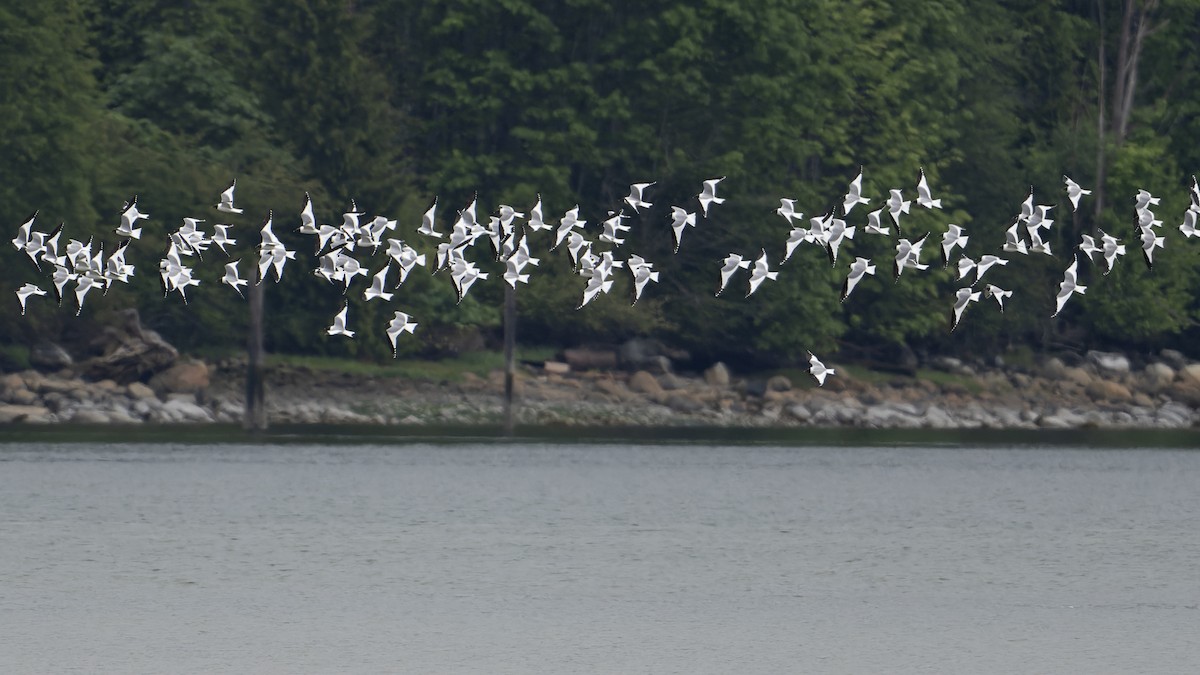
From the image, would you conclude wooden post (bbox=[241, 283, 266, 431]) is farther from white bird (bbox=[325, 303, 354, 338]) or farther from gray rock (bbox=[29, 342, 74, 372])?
A: gray rock (bbox=[29, 342, 74, 372])

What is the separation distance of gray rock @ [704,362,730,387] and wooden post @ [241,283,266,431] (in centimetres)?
1871

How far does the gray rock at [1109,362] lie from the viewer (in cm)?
10925

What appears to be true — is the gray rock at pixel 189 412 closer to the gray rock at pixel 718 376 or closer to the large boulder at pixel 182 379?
the large boulder at pixel 182 379

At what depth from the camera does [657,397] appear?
100 meters

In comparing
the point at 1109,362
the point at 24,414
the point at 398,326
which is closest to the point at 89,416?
the point at 24,414

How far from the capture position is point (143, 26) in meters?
98.9

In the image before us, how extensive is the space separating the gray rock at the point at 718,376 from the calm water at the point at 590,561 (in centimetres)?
648

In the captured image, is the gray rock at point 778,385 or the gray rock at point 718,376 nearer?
the gray rock at point 718,376

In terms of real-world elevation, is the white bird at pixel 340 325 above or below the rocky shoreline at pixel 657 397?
above

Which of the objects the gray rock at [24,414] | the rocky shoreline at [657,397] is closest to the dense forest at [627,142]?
the rocky shoreline at [657,397]

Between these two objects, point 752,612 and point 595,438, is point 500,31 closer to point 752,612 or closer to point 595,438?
point 595,438

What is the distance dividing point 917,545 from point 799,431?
35780 mm

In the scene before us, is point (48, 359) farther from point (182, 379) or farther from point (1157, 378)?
point (1157, 378)

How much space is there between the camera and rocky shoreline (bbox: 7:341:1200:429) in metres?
93.2
